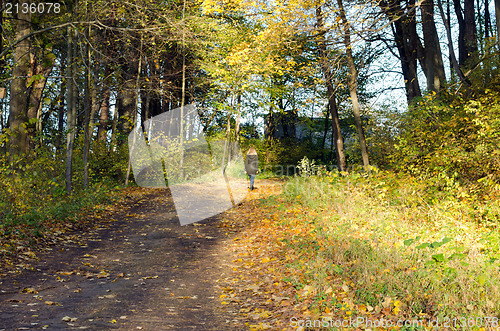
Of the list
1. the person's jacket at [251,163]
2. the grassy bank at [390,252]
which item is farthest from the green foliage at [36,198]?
the person's jacket at [251,163]

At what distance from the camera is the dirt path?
500 cm

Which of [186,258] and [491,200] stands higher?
[491,200]

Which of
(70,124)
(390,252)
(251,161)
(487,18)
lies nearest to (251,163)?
A: (251,161)

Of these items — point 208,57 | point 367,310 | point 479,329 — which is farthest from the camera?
point 208,57

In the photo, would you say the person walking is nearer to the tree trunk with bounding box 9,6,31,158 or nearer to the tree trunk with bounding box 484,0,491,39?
the tree trunk with bounding box 9,6,31,158

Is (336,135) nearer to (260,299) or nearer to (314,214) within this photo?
(314,214)

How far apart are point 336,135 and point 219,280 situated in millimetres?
11821

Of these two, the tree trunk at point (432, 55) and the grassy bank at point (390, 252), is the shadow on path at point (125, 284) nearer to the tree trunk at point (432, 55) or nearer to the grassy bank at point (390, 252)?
the grassy bank at point (390, 252)

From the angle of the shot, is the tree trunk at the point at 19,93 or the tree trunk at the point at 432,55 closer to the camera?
the tree trunk at the point at 19,93

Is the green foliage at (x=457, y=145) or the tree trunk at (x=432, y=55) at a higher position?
the tree trunk at (x=432, y=55)

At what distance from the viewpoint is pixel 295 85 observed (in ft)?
41.7

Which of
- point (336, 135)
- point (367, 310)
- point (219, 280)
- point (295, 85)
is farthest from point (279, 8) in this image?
point (367, 310)

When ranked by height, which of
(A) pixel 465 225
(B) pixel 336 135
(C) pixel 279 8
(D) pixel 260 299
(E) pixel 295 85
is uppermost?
(C) pixel 279 8

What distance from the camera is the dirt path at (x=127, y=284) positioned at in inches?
197
